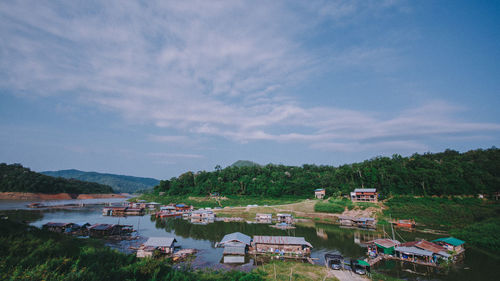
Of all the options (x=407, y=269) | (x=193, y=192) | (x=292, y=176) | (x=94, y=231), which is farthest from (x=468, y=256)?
(x=193, y=192)

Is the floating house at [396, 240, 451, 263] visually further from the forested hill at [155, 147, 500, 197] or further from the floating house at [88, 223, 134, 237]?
the floating house at [88, 223, 134, 237]

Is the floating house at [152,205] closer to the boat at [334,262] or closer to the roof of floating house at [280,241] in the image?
the roof of floating house at [280,241]

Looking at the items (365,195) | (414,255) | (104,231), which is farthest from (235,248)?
(365,195)

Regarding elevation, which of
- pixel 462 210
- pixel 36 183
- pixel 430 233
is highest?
pixel 36 183

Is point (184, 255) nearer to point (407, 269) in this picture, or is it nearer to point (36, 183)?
point (407, 269)

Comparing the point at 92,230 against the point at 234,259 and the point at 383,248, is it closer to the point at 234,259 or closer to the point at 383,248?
the point at 234,259
